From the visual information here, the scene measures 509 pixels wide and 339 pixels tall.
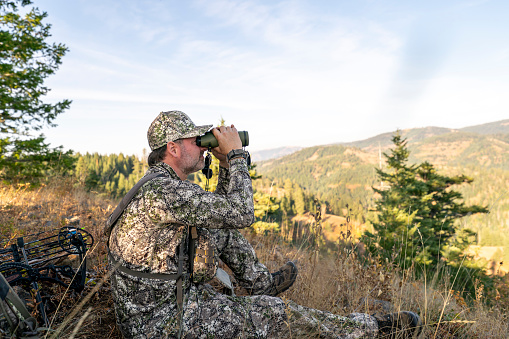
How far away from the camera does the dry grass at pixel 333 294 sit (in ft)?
8.50

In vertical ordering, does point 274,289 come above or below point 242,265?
below

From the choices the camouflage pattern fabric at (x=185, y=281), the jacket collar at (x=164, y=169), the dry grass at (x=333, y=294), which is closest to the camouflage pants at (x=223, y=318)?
the camouflage pattern fabric at (x=185, y=281)

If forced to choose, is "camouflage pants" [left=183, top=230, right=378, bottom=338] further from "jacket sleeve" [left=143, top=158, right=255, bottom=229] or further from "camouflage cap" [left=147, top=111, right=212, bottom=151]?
"camouflage cap" [left=147, top=111, right=212, bottom=151]

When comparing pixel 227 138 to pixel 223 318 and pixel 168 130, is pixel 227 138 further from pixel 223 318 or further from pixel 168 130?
pixel 223 318

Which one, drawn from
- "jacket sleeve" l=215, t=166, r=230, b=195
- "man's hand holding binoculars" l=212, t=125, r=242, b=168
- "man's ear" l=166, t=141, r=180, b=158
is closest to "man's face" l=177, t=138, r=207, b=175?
"man's ear" l=166, t=141, r=180, b=158

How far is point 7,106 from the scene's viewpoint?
9672 millimetres

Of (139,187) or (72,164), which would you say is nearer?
(139,187)

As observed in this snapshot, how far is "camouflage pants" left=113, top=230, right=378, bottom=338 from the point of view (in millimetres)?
1991

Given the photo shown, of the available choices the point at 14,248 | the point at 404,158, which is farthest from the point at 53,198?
the point at 404,158

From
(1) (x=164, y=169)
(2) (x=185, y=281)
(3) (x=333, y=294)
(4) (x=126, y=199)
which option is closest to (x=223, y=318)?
(2) (x=185, y=281)

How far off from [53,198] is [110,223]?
5.93m

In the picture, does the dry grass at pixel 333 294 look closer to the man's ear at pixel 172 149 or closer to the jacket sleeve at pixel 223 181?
the man's ear at pixel 172 149

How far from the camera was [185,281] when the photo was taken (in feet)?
7.02

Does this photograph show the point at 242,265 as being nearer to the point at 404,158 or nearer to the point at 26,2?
the point at 26,2
